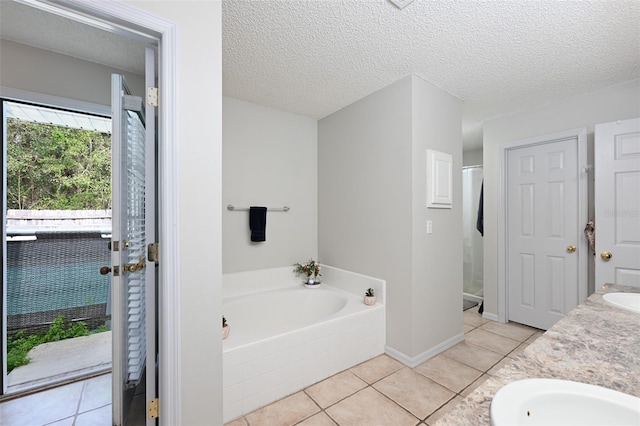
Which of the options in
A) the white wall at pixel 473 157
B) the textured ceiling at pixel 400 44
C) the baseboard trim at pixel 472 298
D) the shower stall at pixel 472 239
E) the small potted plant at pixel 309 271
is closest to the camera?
the textured ceiling at pixel 400 44

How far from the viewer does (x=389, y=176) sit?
2.39 metres

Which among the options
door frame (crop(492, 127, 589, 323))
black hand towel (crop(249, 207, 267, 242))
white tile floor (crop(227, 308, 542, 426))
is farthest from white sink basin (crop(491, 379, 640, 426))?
door frame (crop(492, 127, 589, 323))

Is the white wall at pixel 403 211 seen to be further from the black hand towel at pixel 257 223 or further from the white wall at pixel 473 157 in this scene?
the white wall at pixel 473 157

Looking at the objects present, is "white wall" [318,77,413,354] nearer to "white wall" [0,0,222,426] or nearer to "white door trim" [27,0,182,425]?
"white wall" [0,0,222,426]

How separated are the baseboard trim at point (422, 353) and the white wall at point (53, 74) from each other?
301cm

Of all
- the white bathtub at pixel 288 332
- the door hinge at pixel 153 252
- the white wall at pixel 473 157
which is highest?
the white wall at pixel 473 157

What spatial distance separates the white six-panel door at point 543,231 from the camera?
265 cm

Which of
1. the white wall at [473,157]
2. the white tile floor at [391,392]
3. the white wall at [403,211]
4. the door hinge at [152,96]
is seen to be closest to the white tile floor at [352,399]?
the white tile floor at [391,392]

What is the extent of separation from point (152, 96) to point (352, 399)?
6.84ft

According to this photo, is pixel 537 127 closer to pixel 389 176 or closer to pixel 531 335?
pixel 389 176

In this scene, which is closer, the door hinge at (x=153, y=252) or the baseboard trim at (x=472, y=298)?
the door hinge at (x=153, y=252)

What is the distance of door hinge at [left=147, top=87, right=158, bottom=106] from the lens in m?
1.24

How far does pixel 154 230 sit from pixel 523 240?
344 cm

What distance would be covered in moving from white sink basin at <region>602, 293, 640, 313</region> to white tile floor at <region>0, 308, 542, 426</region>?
1.04 m
